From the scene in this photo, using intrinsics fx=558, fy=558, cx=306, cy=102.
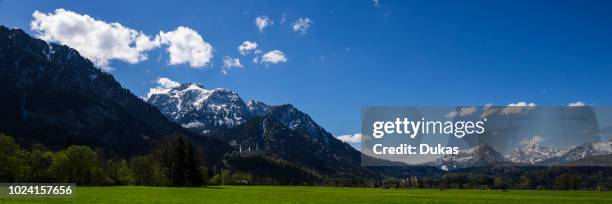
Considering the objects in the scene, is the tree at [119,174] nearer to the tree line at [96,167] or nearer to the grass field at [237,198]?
the tree line at [96,167]

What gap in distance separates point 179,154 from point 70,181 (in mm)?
24346

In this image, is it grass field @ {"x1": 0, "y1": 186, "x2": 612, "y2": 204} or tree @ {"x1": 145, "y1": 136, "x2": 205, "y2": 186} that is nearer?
grass field @ {"x1": 0, "y1": 186, "x2": 612, "y2": 204}

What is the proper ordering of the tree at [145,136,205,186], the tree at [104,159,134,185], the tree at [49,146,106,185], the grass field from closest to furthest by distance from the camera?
the grass field
the tree at [49,146,106,185]
the tree at [145,136,205,186]
the tree at [104,159,134,185]

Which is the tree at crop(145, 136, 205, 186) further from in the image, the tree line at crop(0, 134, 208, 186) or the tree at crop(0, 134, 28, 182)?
the tree at crop(0, 134, 28, 182)

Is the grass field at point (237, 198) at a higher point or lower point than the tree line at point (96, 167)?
lower

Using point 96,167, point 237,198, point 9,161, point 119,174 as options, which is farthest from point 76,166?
point 237,198

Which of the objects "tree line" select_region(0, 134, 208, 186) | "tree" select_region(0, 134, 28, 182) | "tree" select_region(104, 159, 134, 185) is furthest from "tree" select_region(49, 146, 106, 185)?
"tree" select_region(104, 159, 134, 185)

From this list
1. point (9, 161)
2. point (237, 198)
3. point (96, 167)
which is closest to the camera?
point (237, 198)

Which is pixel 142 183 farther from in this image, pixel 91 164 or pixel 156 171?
pixel 91 164

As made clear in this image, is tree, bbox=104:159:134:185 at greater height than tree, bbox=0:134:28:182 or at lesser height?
lesser

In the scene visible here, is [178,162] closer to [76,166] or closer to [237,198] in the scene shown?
[76,166]

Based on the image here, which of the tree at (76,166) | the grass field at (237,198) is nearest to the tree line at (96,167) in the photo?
the tree at (76,166)

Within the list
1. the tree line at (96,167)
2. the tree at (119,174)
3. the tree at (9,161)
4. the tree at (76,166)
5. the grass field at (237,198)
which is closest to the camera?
the grass field at (237,198)

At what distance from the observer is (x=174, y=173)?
131875 millimetres
